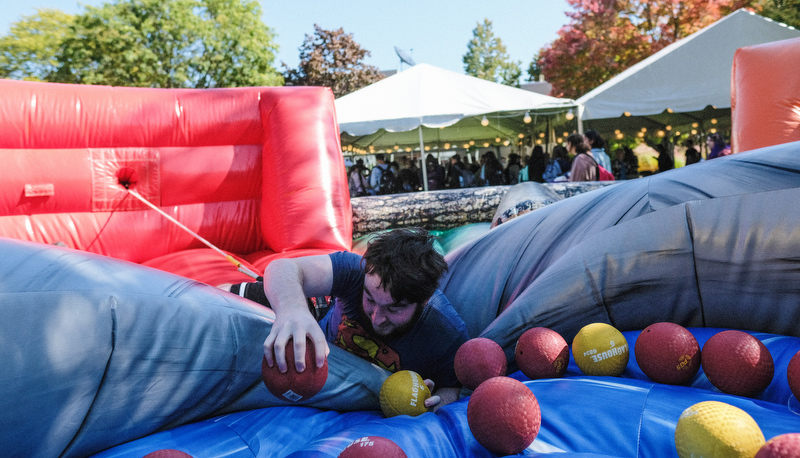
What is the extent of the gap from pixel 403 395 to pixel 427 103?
25.5 ft

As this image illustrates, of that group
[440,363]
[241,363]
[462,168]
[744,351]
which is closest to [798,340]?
[744,351]

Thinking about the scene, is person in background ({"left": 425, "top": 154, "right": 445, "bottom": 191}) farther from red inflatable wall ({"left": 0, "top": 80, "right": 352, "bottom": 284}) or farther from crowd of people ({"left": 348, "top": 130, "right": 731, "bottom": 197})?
red inflatable wall ({"left": 0, "top": 80, "right": 352, "bottom": 284})

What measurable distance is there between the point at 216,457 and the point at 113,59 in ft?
58.6

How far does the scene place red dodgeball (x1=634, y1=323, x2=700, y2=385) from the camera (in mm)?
1516

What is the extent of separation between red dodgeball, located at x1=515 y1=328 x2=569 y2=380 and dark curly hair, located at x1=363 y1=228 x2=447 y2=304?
380 millimetres

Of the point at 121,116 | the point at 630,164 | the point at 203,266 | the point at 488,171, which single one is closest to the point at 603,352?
the point at 203,266

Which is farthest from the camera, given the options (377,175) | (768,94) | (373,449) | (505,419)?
(377,175)

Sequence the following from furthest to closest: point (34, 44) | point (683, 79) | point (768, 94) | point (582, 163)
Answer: point (34, 44)
point (683, 79)
point (582, 163)
point (768, 94)

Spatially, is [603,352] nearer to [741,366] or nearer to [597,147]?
[741,366]

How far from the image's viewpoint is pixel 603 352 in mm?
1653

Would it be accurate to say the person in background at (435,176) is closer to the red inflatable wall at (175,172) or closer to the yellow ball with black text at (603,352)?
the red inflatable wall at (175,172)

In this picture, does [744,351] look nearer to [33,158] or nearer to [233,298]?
[233,298]

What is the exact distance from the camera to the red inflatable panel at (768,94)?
3.52m

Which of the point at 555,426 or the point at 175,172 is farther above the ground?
the point at 175,172
